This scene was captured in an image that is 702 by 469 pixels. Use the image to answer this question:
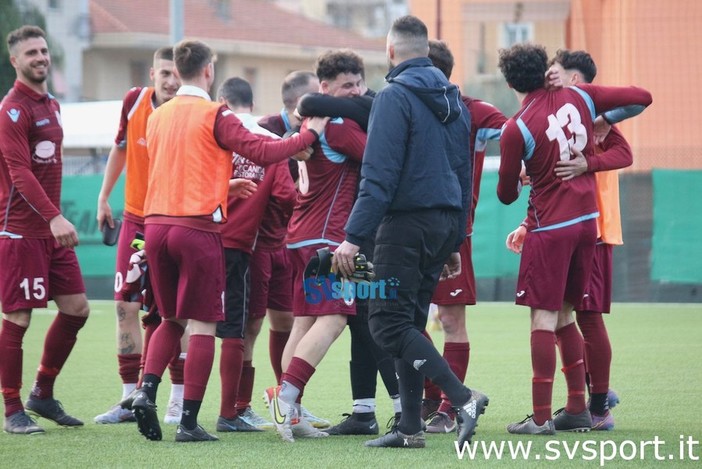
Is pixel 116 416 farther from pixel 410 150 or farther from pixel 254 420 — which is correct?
pixel 410 150

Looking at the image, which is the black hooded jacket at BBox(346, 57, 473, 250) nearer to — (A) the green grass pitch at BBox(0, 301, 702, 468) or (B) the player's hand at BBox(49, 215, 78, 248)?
(A) the green grass pitch at BBox(0, 301, 702, 468)

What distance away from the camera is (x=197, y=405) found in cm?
617

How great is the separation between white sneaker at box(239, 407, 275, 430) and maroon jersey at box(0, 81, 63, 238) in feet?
5.37

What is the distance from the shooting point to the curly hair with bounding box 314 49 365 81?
6500mm

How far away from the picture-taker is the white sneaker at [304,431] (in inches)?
257

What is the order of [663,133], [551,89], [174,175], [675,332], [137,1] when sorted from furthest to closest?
1. [137,1]
2. [663,133]
3. [675,332]
4. [551,89]
5. [174,175]

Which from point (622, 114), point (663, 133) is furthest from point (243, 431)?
point (663, 133)

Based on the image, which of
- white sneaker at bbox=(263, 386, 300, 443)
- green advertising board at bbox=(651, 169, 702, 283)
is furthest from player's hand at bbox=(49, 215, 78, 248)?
green advertising board at bbox=(651, 169, 702, 283)

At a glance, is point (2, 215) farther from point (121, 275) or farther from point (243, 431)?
point (243, 431)

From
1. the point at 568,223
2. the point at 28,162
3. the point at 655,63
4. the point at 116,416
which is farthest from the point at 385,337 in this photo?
the point at 655,63

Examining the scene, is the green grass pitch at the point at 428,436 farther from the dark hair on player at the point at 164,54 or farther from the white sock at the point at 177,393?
the dark hair on player at the point at 164,54

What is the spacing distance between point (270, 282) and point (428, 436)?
153 cm

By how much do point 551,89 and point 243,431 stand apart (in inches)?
107

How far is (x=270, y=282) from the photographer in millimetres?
7336
